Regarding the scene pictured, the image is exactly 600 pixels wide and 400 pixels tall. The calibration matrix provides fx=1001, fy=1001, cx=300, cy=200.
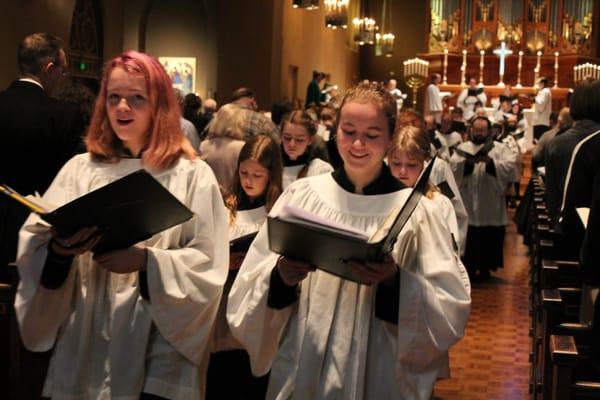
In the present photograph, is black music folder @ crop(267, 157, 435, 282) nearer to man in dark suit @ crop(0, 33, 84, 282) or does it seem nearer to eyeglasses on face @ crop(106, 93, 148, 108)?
eyeglasses on face @ crop(106, 93, 148, 108)

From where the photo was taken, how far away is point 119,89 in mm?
3416

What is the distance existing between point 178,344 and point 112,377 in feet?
0.79

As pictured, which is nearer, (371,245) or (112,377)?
(371,245)

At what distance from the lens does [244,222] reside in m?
4.77

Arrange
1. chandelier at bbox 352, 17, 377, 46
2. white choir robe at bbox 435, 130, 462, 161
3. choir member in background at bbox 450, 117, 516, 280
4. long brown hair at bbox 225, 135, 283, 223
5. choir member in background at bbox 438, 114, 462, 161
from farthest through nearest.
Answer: chandelier at bbox 352, 17, 377, 46 → choir member in background at bbox 438, 114, 462, 161 → white choir robe at bbox 435, 130, 462, 161 → choir member in background at bbox 450, 117, 516, 280 → long brown hair at bbox 225, 135, 283, 223

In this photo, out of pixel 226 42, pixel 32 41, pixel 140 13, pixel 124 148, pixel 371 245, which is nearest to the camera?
pixel 371 245

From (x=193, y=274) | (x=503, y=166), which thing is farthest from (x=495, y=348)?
(x=193, y=274)

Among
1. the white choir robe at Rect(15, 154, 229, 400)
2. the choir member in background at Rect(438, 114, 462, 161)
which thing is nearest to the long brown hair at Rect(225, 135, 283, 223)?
the white choir robe at Rect(15, 154, 229, 400)

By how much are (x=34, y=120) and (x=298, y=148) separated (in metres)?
1.99

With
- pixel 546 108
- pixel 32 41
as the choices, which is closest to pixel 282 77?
pixel 546 108

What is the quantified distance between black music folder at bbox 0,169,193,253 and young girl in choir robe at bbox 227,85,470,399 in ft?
1.15

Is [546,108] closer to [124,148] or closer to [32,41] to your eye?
[32,41]

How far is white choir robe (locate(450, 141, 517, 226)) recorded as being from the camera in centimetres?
1168

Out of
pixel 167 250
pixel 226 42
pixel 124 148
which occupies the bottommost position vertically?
pixel 167 250
